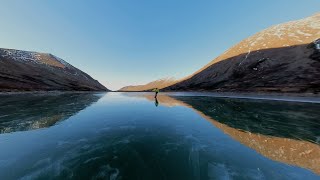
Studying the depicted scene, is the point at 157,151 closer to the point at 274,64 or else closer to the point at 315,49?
the point at 274,64

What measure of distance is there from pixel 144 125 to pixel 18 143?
11786mm

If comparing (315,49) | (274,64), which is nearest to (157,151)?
(274,64)

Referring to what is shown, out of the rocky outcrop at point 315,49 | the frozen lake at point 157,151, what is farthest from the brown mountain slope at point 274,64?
the frozen lake at point 157,151

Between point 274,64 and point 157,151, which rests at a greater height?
point 274,64

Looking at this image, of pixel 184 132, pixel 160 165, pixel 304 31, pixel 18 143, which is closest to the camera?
pixel 160 165

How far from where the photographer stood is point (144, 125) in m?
21.1

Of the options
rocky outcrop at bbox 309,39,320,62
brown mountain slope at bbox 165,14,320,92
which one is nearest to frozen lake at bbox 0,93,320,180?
brown mountain slope at bbox 165,14,320,92

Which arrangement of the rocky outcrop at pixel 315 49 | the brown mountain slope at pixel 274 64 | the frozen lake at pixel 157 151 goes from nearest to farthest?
the frozen lake at pixel 157 151 < the brown mountain slope at pixel 274 64 < the rocky outcrop at pixel 315 49

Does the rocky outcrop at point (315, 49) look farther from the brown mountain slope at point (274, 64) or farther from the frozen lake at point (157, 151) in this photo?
the frozen lake at point (157, 151)

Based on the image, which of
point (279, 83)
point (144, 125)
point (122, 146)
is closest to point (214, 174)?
point (122, 146)

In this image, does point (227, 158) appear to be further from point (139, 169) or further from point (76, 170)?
point (76, 170)

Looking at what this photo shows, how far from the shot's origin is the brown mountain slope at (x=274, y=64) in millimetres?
83625

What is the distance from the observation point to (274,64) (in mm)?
108312

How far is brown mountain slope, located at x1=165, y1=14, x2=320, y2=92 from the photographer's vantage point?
274ft
